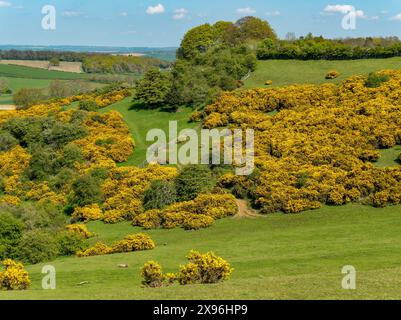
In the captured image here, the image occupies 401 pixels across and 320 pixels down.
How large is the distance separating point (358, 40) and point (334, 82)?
52.3 m

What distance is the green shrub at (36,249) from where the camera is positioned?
41906mm

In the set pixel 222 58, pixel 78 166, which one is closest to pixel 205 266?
pixel 78 166

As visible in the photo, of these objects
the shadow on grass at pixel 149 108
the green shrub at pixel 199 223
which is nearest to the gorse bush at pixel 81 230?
the green shrub at pixel 199 223

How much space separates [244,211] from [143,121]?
41.2 meters

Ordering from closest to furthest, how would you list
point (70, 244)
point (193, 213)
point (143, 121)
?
point (70, 244) → point (193, 213) → point (143, 121)

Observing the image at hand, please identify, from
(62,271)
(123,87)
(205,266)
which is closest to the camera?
(205,266)

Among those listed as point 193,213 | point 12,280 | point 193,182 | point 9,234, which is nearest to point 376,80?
point 193,182

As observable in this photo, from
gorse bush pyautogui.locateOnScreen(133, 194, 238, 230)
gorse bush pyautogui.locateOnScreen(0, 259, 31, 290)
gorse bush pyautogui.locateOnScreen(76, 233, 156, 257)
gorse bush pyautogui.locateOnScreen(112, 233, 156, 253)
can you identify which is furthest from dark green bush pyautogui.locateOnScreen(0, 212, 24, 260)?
gorse bush pyautogui.locateOnScreen(0, 259, 31, 290)

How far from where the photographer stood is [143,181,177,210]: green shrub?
53.8 m

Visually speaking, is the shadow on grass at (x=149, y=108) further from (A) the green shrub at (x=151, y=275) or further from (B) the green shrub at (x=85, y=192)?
(A) the green shrub at (x=151, y=275)

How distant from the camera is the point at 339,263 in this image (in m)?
32.4

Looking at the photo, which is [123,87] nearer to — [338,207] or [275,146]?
[275,146]

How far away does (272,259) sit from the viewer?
114 ft

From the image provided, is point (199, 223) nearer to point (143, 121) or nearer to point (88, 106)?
point (143, 121)
